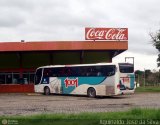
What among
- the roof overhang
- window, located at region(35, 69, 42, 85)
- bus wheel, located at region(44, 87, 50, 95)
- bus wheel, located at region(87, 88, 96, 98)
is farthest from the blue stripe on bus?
the roof overhang

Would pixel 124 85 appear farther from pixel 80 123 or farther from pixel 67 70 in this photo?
pixel 80 123

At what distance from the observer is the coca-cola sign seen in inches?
1693

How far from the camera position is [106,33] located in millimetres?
43219

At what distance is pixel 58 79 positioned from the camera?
127 feet

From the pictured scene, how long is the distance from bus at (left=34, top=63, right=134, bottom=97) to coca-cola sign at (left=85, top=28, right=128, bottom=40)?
618 centimetres

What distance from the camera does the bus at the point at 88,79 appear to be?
3381 centimetres

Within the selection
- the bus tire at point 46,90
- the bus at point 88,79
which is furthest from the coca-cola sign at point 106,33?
the bus tire at point 46,90

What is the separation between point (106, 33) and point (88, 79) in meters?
8.83

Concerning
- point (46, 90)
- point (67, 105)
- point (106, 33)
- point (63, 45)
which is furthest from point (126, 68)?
point (63, 45)

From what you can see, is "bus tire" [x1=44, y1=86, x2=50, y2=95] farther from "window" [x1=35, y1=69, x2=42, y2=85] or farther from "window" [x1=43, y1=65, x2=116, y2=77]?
"window" [x1=43, y1=65, x2=116, y2=77]

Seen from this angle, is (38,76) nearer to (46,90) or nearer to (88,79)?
(46,90)

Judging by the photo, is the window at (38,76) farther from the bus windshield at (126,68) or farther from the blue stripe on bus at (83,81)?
the bus windshield at (126,68)

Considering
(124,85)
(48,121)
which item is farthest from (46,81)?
(48,121)

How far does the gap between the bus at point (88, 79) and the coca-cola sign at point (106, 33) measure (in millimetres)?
6183
